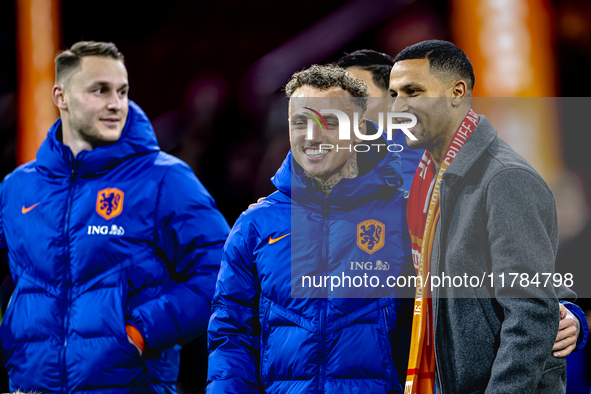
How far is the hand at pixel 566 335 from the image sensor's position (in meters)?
1.58

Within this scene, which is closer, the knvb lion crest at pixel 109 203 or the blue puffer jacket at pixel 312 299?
the blue puffer jacket at pixel 312 299

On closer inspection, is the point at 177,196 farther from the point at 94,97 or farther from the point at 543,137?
the point at 543,137

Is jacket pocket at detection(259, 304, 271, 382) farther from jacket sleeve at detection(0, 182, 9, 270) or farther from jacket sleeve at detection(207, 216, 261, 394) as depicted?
jacket sleeve at detection(0, 182, 9, 270)

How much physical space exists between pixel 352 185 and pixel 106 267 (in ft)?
3.52

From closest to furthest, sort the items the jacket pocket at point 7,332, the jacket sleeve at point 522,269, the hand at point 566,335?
the jacket sleeve at point 522,269 < the hand at point 566,335 < the jacket pocket at point 7,332

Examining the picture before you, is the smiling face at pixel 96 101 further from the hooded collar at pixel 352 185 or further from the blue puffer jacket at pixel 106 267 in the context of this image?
the hooded collar at pixel 352 185

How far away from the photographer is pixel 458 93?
1.76 m

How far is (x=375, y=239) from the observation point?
6.03 feet

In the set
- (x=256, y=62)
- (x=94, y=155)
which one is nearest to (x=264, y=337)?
(x=94, y=155)

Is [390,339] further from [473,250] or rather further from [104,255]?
[104,255]

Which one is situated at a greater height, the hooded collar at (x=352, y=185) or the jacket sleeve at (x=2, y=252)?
the hooded collar at (x=352, y=185)

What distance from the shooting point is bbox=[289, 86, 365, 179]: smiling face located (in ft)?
6.12

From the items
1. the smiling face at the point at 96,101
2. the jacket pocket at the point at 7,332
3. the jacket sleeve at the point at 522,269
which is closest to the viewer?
the jacket sleeve at the point at 522,269

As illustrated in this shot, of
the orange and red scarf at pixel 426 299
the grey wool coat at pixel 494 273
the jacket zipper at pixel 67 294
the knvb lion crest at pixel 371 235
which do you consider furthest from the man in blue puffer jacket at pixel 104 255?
the grey wool coat at pixel 494 273
